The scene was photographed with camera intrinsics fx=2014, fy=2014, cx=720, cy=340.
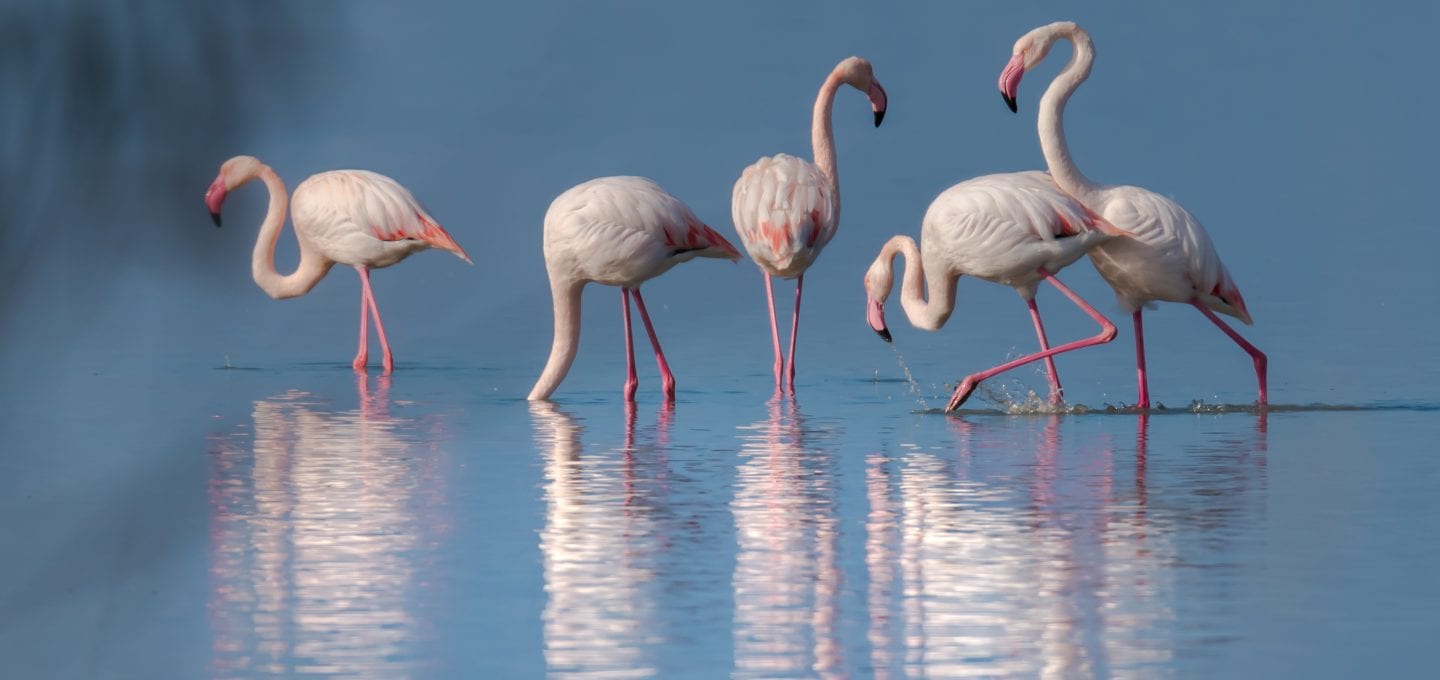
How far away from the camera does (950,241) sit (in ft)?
31.9

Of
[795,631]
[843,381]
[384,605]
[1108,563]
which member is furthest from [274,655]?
[843,381]

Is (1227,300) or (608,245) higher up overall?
(608,245)

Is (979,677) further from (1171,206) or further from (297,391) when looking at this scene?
(297,391)

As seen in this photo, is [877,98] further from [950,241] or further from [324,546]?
[324,546]

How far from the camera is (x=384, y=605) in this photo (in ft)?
15.4

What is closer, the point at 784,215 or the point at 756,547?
the point at 756,547

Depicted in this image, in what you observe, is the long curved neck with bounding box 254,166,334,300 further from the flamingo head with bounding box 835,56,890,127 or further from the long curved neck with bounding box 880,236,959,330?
the flamingo head with bounding box 835,56,890,127

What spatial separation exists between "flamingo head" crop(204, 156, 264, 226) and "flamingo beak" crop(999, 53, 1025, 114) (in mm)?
9085

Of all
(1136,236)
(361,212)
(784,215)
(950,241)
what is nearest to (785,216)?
(784,215)

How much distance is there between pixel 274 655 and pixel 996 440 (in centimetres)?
484

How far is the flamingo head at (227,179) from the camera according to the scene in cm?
114

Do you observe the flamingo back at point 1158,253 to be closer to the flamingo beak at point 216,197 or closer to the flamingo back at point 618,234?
the flamingo back at point 618,234

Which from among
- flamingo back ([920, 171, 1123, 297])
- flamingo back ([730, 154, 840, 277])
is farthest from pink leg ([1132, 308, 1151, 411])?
flamingo back ([730, 154, 840, 277])

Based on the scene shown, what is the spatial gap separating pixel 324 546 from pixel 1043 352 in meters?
5.27
